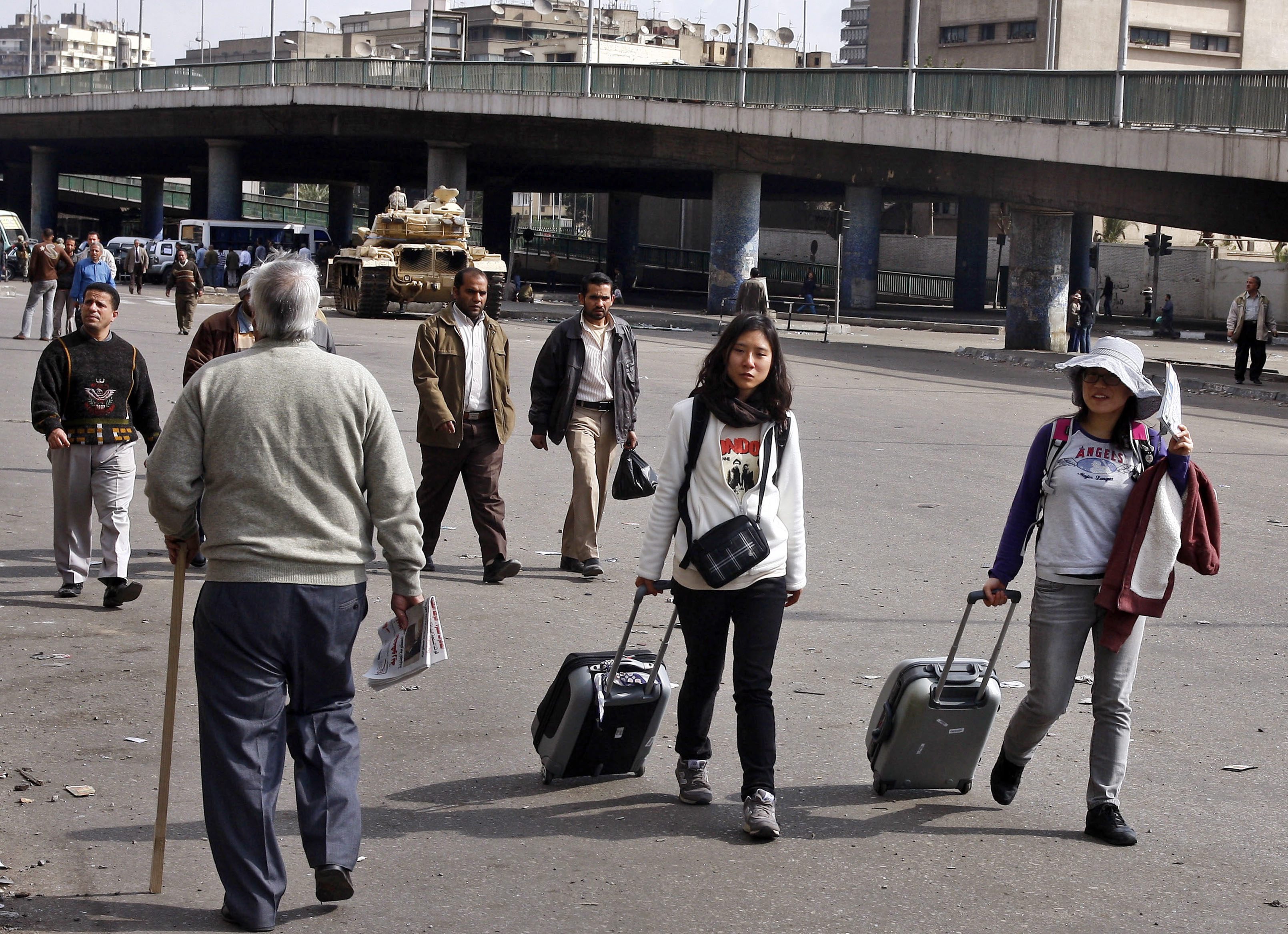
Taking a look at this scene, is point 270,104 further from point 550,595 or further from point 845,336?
point 550,595

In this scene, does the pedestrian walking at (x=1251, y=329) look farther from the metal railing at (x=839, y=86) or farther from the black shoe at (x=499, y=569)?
the black shoe at (x=499, y=569)

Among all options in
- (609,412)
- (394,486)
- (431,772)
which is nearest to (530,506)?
(609,412)

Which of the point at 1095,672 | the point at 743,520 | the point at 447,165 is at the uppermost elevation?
the point at 447,165

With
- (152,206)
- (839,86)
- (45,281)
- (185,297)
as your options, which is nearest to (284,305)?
(45,281)

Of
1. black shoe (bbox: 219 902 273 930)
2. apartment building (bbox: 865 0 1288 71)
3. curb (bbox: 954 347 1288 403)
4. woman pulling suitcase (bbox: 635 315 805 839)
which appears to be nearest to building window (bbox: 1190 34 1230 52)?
apartment building (bbox: 865 0 1288 71)

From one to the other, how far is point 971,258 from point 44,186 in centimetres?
4159

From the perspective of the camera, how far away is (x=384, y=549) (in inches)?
173

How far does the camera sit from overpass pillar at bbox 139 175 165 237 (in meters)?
76.2

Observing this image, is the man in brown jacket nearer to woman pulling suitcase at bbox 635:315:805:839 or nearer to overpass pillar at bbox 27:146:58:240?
woman pulling suitcase at bbox 635:315:805:839

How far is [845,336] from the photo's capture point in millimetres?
37344

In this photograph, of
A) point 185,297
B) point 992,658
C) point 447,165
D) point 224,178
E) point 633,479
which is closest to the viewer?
point 992,658

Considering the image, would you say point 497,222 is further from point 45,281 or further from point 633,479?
point 633,479

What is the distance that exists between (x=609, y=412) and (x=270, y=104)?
45989 mm

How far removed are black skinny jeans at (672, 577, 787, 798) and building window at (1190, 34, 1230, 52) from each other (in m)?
73.7
